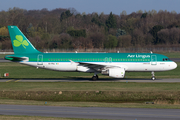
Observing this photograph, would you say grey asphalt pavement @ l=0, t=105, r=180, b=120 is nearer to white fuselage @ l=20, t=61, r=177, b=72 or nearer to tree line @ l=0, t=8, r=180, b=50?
white fuselage @ l=20, t=61, r=177, b=72

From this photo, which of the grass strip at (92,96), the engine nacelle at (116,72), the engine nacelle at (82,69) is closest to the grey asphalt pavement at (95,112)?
the grass strip at (92,96)

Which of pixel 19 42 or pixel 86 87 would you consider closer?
pixel 86 87

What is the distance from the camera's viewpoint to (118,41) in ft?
439

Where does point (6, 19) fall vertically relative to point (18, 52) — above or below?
above

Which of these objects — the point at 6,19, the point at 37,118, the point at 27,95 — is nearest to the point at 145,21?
the point at 6,19

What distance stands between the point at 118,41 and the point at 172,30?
28060 millimetres

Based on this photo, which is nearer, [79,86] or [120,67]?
[79,86]

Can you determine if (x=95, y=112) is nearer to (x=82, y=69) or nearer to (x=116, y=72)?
(x=116, y=72)

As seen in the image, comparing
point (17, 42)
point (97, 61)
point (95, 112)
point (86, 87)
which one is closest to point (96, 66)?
point (97, 61)

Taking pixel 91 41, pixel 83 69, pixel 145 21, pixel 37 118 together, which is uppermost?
pixel 145 21

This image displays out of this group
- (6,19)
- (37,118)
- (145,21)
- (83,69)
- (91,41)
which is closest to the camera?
(37,118)

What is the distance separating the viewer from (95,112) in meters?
19.7

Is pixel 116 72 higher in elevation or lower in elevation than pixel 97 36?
lower

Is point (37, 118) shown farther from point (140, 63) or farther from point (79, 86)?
point (140, 63)
